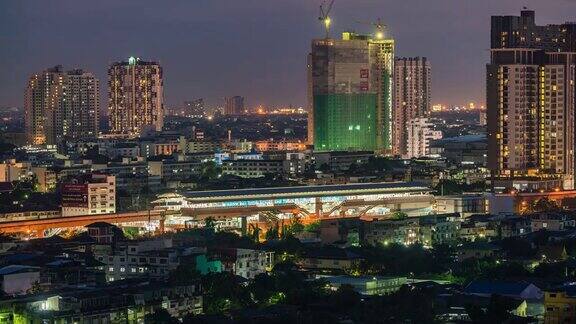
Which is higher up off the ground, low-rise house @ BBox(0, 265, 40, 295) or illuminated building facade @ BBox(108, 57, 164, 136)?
illuminated building facade @ BBox(108, 57, 164, 136)

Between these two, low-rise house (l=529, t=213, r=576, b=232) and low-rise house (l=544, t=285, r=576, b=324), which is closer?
low-rise house (l=544, t=285, r=576, b=324)

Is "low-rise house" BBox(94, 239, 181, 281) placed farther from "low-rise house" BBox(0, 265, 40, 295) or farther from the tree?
"low-rise house" BBox(0, 265, 40, 295)

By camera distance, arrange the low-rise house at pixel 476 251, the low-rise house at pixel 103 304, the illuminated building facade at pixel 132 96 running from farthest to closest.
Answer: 1. the illuminated building facade at pixel 132 96
2. the low-rise house at pixel 476 251
3. the low-rise house at pixel 103 304

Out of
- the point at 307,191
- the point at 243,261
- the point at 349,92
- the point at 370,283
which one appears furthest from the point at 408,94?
the point at 370,283

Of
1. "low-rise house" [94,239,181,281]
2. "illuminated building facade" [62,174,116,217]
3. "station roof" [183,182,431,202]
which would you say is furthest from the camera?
"illuminated building facade" [62,174,116,217]

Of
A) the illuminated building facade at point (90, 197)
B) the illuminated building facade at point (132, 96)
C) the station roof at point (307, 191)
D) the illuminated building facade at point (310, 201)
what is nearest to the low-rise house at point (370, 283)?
the illuminated building facade at point (310, 201)

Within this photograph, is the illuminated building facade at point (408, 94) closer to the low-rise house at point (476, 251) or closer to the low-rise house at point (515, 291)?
the low-rise house at point (476, 251)

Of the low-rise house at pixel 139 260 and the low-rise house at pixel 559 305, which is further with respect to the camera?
the low-rise house at pixel 139 260

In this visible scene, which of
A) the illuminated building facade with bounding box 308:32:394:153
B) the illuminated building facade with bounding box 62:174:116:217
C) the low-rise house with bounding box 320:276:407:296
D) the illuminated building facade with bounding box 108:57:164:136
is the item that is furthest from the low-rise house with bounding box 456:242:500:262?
the illuminated building facade with bounding box 108:57:164:136
